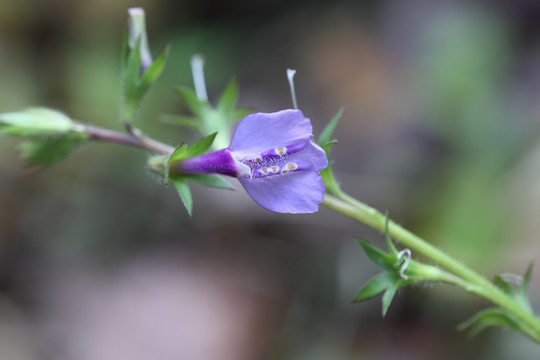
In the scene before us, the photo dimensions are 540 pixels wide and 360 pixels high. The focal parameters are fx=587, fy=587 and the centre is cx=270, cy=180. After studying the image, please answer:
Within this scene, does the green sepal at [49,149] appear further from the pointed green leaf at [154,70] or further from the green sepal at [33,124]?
the pointed green leaf at [154,70]

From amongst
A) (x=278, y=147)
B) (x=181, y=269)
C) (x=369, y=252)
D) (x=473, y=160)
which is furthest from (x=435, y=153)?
(x=278, y=147)

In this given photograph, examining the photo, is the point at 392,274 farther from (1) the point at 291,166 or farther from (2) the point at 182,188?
(2) the point at 182,188

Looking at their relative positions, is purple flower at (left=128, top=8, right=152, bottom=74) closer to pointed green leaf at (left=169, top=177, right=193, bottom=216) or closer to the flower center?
pointed green leaf at (left=169, top=177, right=193, bottom=216)

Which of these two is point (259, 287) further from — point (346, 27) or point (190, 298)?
point (346, 27)

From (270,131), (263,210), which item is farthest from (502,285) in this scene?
(263,210)

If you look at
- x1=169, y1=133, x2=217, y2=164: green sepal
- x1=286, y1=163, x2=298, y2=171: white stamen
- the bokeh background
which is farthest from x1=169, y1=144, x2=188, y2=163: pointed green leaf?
the bokeh background

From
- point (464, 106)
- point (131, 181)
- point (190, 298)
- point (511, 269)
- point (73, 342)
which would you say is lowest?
point (73, 342)
